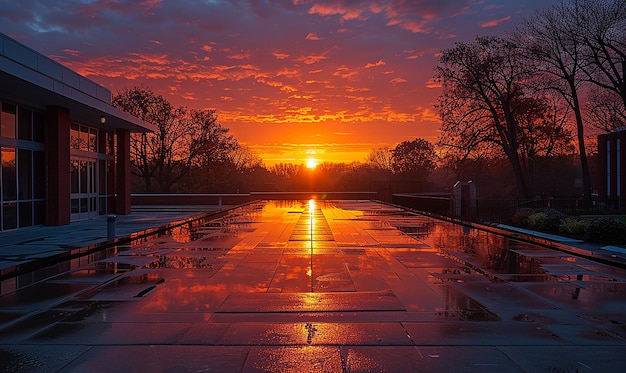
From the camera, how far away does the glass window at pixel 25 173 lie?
20016 mm

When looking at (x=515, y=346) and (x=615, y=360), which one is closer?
(x=615, y=360)

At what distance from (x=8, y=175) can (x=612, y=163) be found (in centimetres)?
4244

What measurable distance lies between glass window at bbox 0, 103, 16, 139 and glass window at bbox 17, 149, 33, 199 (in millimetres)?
852

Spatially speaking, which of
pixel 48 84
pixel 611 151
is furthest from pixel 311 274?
pixel 611 151

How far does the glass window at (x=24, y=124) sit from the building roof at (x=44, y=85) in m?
0.43

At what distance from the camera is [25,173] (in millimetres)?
20516

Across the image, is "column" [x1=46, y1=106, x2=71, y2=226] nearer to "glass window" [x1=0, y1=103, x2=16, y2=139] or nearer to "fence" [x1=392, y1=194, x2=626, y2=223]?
"glass window" [x1=0, y1=103, x2=16, y2=139]

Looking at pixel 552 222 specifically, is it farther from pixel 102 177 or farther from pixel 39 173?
pixel 102 177

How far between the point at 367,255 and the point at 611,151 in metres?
36.4

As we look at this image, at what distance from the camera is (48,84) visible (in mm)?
17656

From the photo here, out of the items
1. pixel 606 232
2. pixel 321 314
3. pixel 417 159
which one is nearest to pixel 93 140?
pixel 321 314

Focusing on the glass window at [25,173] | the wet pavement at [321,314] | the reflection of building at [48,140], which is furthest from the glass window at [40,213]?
the wet pavement at [321,314]

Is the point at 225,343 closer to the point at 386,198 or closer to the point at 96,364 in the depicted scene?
the point at 96,364

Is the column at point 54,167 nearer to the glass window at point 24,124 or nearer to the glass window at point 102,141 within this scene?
the glass window at point 24,124
